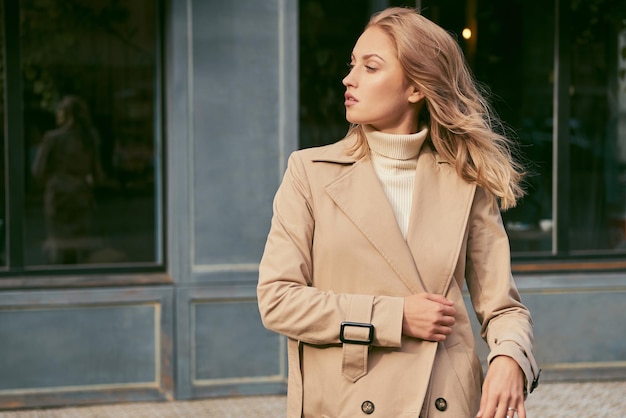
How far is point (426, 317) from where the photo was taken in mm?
2438

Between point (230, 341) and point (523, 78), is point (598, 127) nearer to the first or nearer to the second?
point (523, 78)

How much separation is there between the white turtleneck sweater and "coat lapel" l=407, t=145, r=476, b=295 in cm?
3

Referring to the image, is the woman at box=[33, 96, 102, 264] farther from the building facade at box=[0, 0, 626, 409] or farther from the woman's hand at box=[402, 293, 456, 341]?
the woman's hand at box=[402, 293, 456, 341]

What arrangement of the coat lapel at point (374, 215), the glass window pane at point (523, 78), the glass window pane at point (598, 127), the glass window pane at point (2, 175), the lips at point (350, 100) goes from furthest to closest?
the glass window pane at point (598, 127)
the glass window pane at point (523, 78)
the glass window pane at point (2, 175)
the lips at point (350, 100)
the coat lapel at point (374, 215)

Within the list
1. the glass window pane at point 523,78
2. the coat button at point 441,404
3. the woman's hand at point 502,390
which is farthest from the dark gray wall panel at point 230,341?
the woman's hand at point 502,390

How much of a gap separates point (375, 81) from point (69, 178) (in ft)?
15.6

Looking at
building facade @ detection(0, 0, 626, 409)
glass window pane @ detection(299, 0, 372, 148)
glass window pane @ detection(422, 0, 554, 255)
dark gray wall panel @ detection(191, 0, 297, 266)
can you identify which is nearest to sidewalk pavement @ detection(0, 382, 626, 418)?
building facade @ detection(0, 0, 626, 409)

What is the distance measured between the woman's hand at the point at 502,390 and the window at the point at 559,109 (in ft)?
16.5

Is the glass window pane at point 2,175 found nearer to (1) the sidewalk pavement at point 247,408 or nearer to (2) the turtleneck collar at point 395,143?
(1) the sidewalk pavement at point 247,408

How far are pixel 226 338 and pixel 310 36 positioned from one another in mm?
2157

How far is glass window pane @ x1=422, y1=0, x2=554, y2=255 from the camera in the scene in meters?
7.54

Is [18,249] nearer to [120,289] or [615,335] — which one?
[120,289]

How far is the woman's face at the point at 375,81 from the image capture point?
258cm

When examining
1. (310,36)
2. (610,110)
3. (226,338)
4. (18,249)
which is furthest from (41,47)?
(610,110)
